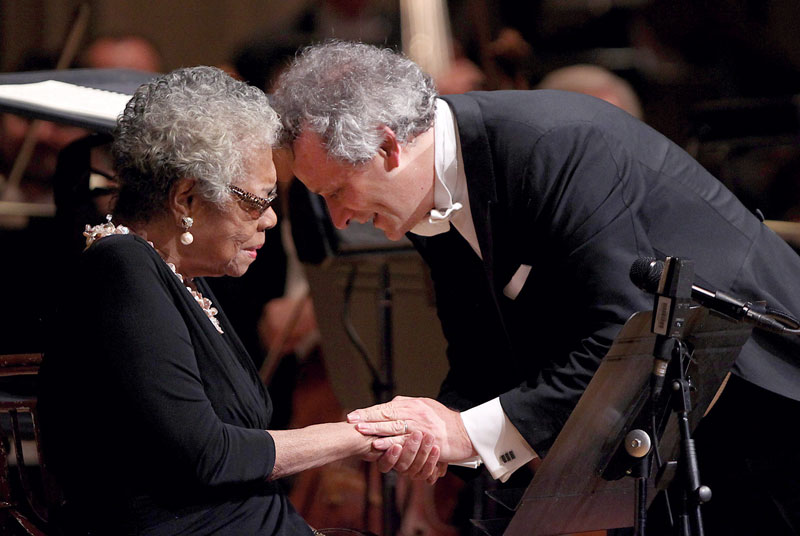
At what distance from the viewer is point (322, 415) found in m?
3.91

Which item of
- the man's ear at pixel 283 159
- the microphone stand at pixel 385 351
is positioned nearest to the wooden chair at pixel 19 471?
the man's ear at pixel 283 159

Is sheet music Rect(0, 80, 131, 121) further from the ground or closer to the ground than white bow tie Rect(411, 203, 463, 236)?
further from the ground

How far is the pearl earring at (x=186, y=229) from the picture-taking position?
6.08ft

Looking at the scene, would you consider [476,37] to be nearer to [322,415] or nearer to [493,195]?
[322,415]

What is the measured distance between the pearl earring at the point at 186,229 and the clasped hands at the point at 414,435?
0.50 m

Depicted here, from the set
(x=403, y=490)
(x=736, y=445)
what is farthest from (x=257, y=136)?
(x=403, y=490)

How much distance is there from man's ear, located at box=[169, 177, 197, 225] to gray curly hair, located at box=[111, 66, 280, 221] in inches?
0.4

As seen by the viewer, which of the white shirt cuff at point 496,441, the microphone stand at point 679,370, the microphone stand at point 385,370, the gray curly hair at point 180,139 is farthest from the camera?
the microphone stand at point 385,370

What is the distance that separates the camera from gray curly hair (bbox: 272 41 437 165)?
6.91ft

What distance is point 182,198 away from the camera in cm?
184

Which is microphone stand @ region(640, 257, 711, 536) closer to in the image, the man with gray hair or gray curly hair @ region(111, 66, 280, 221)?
the man with gray hair

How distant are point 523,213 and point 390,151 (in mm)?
332

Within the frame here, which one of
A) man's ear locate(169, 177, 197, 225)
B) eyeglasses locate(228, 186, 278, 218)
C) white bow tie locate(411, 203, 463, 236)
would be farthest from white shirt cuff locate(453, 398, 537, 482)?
man's ear locate(169, 177, 197, 225)

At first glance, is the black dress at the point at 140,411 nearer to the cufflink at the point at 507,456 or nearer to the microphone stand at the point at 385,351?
the cufflink at the point at 507,456
